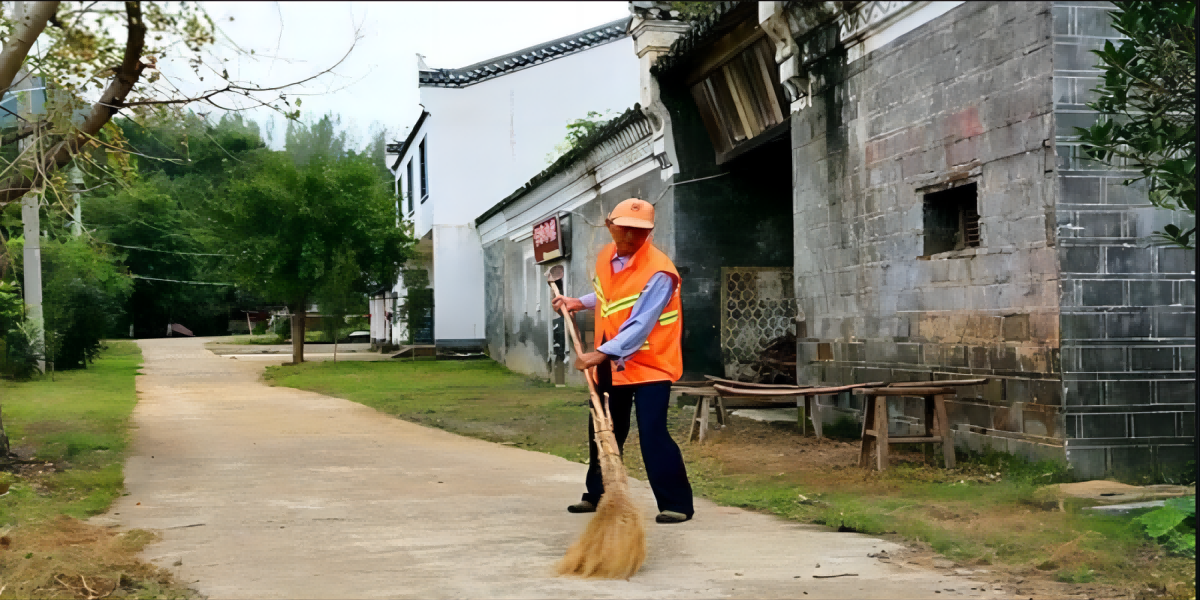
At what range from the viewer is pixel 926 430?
310 inches

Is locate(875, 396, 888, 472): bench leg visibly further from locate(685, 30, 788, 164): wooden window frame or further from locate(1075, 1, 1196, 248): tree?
locate(685, 30, 788, 164): wooden window frame

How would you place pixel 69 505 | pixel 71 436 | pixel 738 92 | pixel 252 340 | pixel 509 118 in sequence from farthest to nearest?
pixel 252 340 → pixel 509 118 → pixel 738 92 → pixel 71 436 → pixel 69 505

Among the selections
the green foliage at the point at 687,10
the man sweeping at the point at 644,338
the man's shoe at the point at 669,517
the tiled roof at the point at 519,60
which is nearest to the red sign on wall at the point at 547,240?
the green foliage at the point at 687,10

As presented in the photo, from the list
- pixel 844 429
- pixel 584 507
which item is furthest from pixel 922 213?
pixel 584 507

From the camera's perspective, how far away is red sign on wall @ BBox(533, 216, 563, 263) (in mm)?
18750

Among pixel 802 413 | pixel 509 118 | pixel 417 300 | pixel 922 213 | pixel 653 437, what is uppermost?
pixel 509 118

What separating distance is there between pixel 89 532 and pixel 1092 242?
19.9 feet

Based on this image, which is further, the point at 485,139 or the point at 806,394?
the point at 485,139

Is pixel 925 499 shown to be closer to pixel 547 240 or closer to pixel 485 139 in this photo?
pixel 547 240

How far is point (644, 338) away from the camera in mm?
5617

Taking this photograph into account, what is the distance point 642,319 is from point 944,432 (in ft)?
9.98

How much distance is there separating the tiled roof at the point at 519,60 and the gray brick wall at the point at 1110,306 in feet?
67.7

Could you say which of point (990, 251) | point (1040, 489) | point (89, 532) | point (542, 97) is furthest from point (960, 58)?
point (542, 97)

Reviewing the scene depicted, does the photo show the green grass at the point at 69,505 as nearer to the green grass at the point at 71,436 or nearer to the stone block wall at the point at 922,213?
the green grass at the point at 71,436
